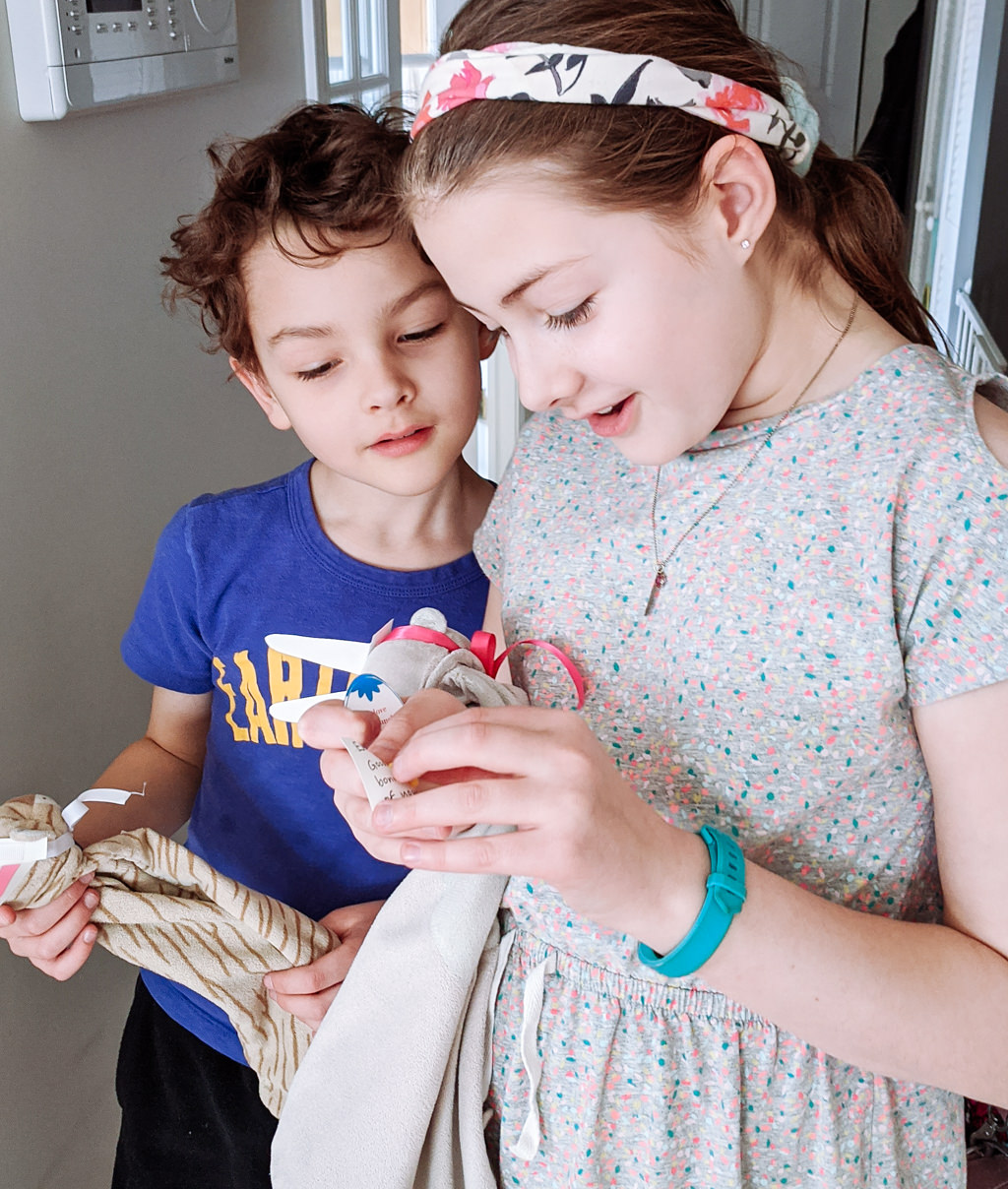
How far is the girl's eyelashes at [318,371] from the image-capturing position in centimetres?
107

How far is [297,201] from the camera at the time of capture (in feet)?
3.49

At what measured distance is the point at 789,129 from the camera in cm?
79

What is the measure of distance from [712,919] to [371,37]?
6.85 ft

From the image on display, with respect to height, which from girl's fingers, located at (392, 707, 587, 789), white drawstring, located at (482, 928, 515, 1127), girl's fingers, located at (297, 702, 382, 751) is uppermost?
girl's fingers, located at (392, 707, 587, 789)

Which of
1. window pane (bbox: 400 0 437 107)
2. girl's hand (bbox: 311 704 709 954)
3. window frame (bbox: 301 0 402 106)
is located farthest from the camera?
window pane (bbox: 400 0 437 107)

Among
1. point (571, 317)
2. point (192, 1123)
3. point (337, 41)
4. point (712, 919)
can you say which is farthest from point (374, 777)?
point (337, 41)

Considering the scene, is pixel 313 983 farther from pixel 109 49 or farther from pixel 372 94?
pixel 372 94

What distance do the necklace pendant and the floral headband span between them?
31 centimetres

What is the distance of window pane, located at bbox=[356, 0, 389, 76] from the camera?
2193mm

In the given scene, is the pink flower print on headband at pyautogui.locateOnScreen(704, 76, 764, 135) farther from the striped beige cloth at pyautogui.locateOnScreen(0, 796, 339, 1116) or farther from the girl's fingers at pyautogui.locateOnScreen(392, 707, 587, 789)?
the striped beige cloth at pyautogui.locateOnScreen(0, 796, 339, 1116)

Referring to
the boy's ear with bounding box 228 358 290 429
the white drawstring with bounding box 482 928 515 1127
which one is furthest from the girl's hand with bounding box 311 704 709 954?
the boy's ear with bounding box 228 358 290 429

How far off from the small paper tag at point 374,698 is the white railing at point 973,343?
1.60m

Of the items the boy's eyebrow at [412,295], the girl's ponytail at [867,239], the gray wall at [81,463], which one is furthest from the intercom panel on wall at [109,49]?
the girl's ponytail at [867,239]

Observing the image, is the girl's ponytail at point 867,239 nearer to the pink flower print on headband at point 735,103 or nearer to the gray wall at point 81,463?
the pink flower print on headband at point 735,103
